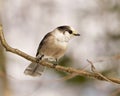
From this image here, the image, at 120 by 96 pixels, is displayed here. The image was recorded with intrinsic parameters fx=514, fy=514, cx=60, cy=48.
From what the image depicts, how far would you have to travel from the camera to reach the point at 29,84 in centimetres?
704

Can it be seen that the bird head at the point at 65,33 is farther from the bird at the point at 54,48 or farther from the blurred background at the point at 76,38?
the blurred background at the point at 76,38

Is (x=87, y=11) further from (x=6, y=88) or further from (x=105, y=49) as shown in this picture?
(x=6, y=88)

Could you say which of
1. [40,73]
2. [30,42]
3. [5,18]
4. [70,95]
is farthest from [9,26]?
[40,73]

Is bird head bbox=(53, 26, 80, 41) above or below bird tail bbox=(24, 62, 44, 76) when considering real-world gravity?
above

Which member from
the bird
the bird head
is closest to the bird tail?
the bird

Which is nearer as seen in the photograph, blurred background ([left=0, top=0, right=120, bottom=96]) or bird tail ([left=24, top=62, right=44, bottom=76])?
A: bird tail ([left=24, top=62, right=44, bottom=76])

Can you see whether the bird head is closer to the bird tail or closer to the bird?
the bird

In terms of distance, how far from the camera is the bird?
3.40 metres

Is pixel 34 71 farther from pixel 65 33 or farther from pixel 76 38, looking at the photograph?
pixel 76 38

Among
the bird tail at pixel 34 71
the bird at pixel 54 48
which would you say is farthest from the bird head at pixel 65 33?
the bird tail at pixel 34 71

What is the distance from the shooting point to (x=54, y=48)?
3416 millimetres

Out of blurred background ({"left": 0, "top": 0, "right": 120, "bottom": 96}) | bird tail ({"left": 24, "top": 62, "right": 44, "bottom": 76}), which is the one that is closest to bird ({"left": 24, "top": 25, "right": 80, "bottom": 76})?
A: bird tail ({"left": 24, "top": 62, "right": 44, "bottom": 76})

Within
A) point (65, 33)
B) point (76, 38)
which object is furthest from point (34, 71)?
point (76, 38)

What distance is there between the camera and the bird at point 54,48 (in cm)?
340
